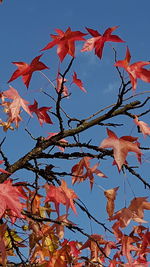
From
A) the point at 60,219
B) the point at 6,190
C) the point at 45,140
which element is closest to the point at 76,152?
the point at 45,140

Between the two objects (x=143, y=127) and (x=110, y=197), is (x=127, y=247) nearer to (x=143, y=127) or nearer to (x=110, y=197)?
(x=110, y=197)

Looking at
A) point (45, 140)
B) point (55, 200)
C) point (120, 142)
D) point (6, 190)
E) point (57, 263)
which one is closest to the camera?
point (6, 190)

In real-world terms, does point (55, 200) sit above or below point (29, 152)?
below

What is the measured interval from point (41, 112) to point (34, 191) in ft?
1.83

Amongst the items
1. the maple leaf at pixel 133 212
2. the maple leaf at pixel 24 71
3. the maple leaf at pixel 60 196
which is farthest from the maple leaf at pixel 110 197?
the maple leaf at pixel 24 71

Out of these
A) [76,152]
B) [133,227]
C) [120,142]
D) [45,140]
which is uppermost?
[45,140]

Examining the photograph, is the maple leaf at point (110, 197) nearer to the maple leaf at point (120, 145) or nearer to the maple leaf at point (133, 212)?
the maple leaf at point (133, 212)

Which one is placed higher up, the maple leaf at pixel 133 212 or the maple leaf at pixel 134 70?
the maple leaf at pixel 134 70

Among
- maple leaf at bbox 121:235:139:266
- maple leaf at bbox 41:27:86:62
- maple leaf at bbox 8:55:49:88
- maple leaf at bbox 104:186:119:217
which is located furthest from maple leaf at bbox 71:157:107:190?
maple leaf at bbox 41:27:86:62

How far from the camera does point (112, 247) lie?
106 inches

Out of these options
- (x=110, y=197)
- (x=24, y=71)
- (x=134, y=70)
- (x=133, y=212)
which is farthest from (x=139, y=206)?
(x=24, y=71)

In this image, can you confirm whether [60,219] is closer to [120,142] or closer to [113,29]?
[120,142]

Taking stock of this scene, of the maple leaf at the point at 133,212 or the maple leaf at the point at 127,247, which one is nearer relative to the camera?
the maple leaf at the point at 133,212

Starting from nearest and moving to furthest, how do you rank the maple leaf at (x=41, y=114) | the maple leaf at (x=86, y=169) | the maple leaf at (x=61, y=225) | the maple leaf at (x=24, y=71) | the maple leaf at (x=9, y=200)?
the maple leaf at (x=9, y=200) → the maple leaf at (x=24, y=71) → the maple leaf at (x=61, y=225) → the maple leaf at (x=86, y=169) → the maple leaf at (x=41, y=114)
